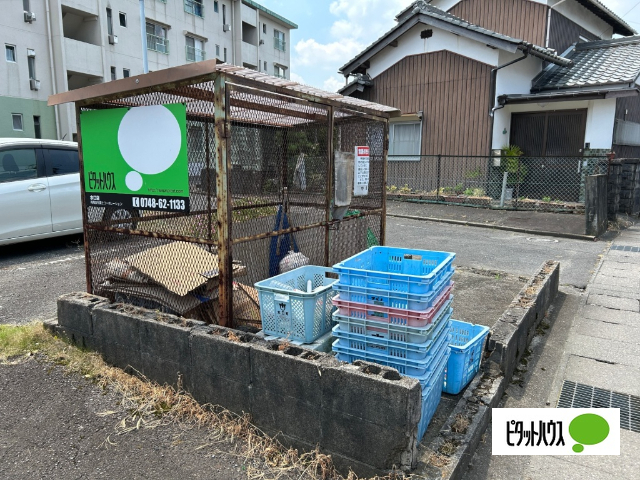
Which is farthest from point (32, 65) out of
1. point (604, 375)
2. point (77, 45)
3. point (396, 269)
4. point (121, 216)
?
point (604, 375)

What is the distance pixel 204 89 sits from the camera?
333 cm

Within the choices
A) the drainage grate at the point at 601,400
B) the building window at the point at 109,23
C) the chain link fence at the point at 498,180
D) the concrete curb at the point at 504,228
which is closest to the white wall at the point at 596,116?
the chain link fence at the point at 498,180

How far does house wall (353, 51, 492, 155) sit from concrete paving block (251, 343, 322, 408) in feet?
40.2

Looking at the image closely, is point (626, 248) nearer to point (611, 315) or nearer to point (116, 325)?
point (611, 315)

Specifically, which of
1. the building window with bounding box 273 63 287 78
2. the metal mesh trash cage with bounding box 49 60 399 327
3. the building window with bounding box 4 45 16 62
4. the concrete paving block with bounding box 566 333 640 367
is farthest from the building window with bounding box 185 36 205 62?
the concrete paving block with bounding box 566 333 640 367

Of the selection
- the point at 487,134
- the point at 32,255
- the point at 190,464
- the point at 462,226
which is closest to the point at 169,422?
the point at 190,464

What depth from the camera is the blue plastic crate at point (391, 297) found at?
2523mm

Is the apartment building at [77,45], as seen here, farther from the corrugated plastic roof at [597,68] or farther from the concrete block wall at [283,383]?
the concrete block wall at [283,383]

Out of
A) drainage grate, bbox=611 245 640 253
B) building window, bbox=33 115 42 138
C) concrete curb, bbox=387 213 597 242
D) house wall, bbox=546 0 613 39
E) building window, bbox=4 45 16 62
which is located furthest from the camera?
building window, bbox=33 115 42 138

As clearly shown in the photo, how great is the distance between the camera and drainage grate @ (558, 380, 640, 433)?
302 centimetres

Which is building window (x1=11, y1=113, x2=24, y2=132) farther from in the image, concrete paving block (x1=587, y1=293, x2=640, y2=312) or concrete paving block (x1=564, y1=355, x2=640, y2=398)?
concrete paving block (x1=564, y1=355, x2=640, y2=398)

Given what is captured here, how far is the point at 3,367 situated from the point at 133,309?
3.64 ft

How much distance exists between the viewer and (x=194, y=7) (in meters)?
26.4

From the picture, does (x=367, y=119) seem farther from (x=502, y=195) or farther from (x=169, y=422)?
(x=502, y=195)
